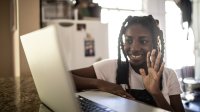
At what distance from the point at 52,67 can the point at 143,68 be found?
843mm

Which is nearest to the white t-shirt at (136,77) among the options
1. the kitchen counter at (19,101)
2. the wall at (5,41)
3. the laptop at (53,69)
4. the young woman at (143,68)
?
the young woman at (143,68)

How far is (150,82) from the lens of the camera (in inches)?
44.7

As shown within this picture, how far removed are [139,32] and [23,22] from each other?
1344mm

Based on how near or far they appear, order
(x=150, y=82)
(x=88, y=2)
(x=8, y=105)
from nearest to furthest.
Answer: (x=8, y=105)
(x=150, y=82)
(x=88, y=2)

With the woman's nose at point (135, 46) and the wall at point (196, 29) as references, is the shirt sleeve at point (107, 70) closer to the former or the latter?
the woman's nose at point (135, 46)

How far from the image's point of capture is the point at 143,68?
48.8 inches

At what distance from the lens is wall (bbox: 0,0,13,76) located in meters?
2.82

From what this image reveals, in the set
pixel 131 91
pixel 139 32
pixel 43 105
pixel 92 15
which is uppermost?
pixel 92 15

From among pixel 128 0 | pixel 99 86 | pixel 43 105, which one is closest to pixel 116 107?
pixel 43 105

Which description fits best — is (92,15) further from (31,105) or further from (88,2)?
(31,105)

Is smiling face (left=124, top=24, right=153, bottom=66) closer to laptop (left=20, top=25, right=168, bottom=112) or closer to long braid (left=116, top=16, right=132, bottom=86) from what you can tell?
long braid (left=116, top=16, right=132, bottom=86)

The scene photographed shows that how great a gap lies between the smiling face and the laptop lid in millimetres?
686

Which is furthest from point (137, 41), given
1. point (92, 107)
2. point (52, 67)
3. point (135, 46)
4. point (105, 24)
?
point (105, 24)

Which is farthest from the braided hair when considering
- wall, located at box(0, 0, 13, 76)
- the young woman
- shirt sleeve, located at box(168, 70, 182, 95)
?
wall, located at box(0, 0, 13, 76)
